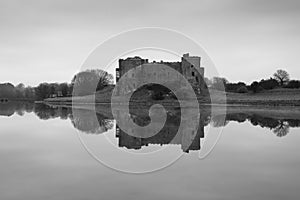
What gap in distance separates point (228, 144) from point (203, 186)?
663 cm

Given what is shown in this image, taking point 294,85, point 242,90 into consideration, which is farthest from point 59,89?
point 294,85

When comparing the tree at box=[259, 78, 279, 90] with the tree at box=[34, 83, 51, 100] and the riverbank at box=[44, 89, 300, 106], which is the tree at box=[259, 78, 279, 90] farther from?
the tree at box=[34, 83, 51, 100]

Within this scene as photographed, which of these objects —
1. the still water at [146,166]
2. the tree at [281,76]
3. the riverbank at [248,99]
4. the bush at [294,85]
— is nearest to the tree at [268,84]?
the bush at [294,85]

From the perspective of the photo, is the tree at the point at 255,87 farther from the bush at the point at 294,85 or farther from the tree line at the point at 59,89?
the tree line at the point at 59,89

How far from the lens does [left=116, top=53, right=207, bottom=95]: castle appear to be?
5944cm

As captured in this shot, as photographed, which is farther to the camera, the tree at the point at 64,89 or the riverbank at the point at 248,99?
the tree at the point at 64,89

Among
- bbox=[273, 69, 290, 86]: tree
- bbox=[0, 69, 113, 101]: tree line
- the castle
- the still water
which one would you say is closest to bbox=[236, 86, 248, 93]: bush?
the castle

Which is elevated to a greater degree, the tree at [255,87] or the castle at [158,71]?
the castle at [158,71]

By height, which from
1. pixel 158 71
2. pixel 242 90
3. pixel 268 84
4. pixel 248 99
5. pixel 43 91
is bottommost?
pixel 248 99

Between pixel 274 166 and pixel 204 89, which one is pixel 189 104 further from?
pixel 274 166

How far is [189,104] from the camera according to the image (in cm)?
4778

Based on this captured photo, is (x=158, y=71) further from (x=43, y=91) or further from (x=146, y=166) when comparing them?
(x=146, y=166)

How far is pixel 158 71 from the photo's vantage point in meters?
61.7

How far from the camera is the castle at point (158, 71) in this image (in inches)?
2340
